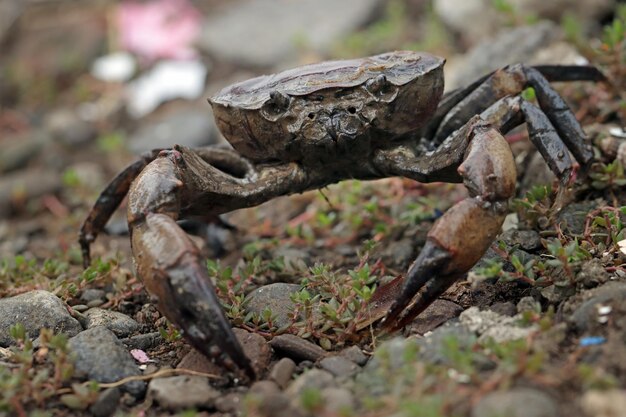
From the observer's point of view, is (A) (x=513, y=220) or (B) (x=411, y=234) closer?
(A) (x=513, y=220)

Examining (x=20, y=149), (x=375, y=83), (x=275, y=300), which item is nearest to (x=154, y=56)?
(x=20, y=149)

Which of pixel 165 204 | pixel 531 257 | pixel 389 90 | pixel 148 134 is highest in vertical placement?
pixel 389 90

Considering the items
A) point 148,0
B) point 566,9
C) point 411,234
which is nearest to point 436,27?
point 566,9

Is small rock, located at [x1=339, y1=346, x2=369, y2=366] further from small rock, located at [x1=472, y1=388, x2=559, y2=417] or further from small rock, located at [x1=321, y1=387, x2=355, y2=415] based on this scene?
small rock, located at [x1=472, y1=388, x2=559, y2=417]

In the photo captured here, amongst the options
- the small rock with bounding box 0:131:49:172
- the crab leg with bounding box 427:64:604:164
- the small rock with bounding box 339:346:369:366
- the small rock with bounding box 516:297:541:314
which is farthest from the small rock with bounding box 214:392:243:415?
the small rock with bounding box 0:131:49:172

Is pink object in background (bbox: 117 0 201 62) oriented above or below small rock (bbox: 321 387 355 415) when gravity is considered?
below

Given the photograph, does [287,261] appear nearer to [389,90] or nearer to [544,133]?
[389,90]

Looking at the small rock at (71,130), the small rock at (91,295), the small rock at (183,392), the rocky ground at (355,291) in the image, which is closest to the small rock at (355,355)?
the rocky ground at (355,291)
